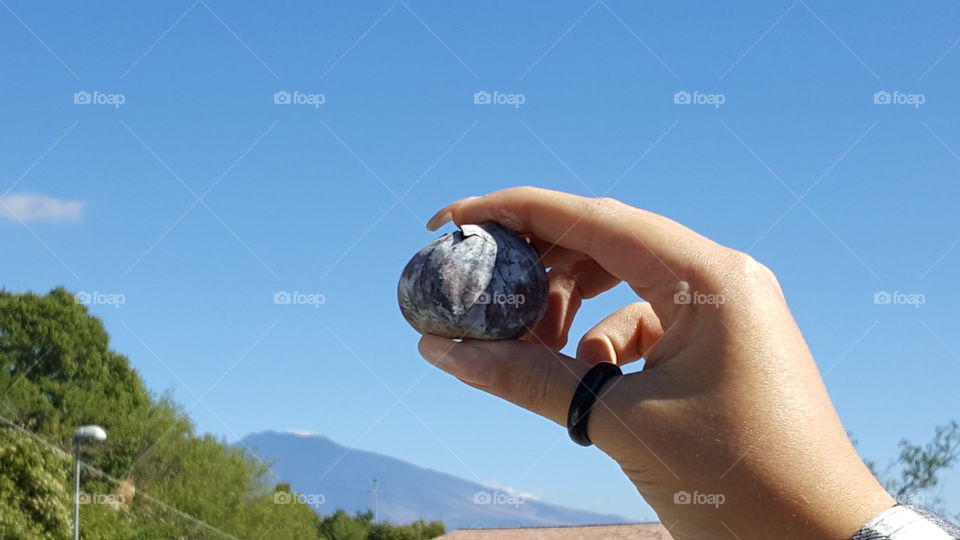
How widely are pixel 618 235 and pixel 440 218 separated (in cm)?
121

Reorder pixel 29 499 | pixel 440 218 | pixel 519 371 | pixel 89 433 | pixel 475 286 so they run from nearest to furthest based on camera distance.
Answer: pixel 519 371
pixel 475 286
pixel 440 218
pixel 89 433
pixel 29 499

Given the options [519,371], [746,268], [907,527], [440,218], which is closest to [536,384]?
[519,371]

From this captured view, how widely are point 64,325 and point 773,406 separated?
37.1m

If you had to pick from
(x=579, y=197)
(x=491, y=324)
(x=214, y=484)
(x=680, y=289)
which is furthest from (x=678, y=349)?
(x=214, y=484)

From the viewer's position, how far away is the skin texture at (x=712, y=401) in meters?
3.03

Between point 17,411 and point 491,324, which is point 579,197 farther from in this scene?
point 17,411

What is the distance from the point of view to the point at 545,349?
3.79 meters

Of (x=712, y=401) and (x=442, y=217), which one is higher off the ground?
(x=442, y=217)

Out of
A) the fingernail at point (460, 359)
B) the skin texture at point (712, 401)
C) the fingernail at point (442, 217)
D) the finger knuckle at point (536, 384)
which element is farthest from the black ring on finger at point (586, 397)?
the fingernail at point (442, 217)

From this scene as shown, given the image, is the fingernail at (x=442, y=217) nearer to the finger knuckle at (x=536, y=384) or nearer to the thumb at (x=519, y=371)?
the thumb at (x=519, y=371)

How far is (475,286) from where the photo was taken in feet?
14.3

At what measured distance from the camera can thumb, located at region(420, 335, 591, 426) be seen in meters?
3.60

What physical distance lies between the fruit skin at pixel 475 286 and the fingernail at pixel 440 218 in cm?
9

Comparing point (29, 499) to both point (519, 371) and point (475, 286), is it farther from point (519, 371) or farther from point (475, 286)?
point (519, 371)
